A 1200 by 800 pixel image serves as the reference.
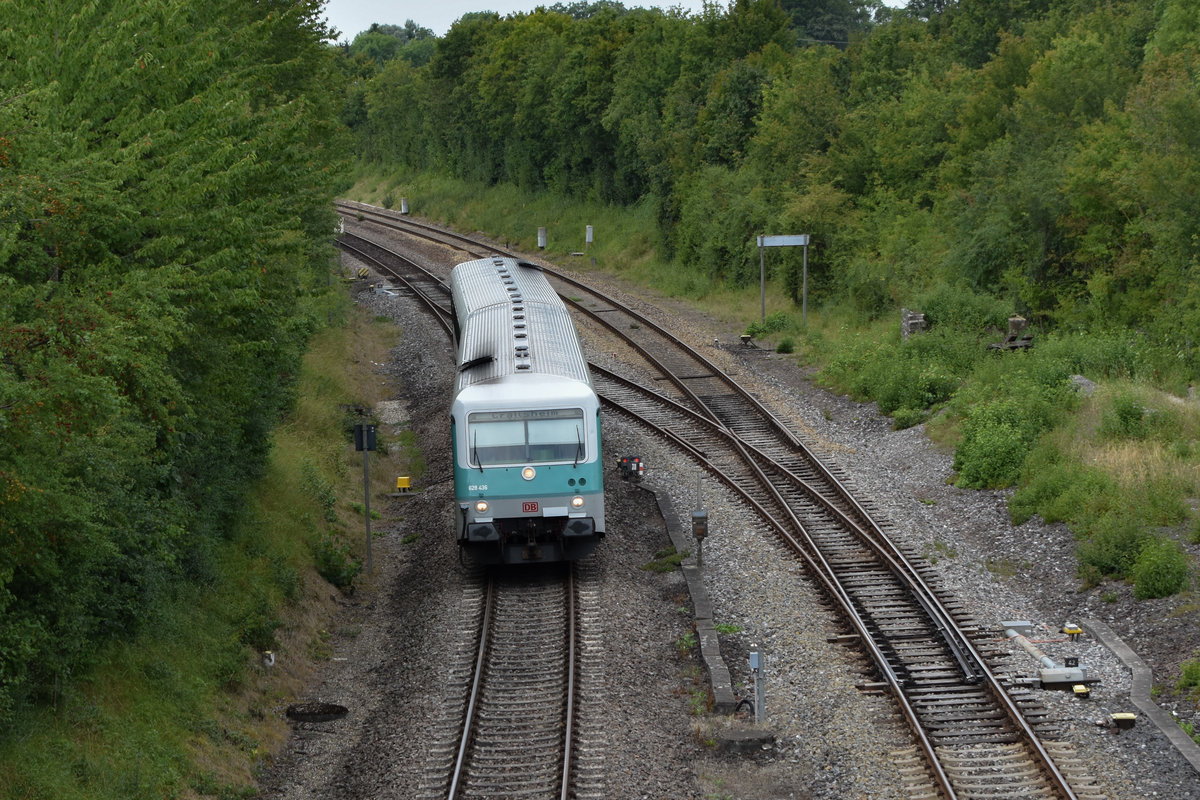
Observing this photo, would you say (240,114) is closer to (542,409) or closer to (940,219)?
(542,409)

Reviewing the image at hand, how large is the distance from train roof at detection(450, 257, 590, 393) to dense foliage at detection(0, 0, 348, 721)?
2.94m

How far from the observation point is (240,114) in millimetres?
14594

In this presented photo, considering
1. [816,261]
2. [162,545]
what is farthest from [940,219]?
[162,545]

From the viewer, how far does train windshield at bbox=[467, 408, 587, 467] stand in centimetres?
1623

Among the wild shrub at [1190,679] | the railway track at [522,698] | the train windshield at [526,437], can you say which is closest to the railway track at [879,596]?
the wild shrub at [1190,679]

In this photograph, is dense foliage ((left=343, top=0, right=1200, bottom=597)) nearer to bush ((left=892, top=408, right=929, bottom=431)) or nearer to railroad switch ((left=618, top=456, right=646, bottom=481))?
bush ((left=892, top=408, right=929, bottom=431))

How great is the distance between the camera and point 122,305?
11375mm

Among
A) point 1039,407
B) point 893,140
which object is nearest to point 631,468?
point 1039,407

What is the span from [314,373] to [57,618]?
15.0 m

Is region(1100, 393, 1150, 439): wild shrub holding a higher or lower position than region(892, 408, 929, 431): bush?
higher

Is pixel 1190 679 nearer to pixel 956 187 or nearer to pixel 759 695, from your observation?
pixel 759 695

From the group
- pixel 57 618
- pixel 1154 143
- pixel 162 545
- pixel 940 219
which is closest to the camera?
pixel 57 618

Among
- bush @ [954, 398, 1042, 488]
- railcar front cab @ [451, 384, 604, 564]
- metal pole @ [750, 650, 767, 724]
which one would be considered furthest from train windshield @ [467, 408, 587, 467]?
bush @ [954, 398, 1042, 488]

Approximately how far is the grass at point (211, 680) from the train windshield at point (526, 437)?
3125 mm
